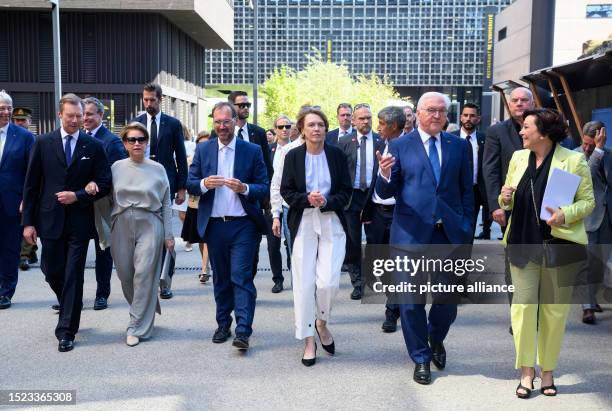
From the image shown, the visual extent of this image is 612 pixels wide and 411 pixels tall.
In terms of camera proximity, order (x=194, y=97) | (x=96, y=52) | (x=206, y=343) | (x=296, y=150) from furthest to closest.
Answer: (x=194, y=97) → (x=96, y=52) → (x=206, y=343) → (x=296, y=150)

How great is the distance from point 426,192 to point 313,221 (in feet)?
3.33

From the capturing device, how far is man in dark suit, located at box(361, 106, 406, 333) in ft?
22.8

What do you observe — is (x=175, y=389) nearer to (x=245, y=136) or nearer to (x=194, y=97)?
(x=245, y=136)

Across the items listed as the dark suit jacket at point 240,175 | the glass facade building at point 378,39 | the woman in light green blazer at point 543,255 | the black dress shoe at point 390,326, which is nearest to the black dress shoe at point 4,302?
the dark suit jacket at point 240,175

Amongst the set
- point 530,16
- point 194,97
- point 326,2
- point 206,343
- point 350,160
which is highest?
point 326,2

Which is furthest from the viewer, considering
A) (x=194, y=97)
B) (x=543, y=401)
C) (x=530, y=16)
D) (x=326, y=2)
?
(x=326, y=2)

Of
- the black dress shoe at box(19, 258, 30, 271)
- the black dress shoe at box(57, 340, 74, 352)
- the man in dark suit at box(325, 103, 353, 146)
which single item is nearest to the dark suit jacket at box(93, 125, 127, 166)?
the black dress shoe at box(57, 340, 74, 352)

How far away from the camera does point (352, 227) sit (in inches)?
318

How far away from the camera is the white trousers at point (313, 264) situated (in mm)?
5789

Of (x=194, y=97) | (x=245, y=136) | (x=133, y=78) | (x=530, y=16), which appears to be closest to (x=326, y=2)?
(x=530, y=16)

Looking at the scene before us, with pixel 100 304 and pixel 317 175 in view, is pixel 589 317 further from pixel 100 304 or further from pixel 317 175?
→ pixel 100 304

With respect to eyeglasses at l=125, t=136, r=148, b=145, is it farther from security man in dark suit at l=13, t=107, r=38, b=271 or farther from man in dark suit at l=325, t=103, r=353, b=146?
security man in dark suit at l=13, t=107, r=38, b=271

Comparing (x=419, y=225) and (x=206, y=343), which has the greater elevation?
(x=419, y=225)

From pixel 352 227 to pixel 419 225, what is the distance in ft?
9.09
